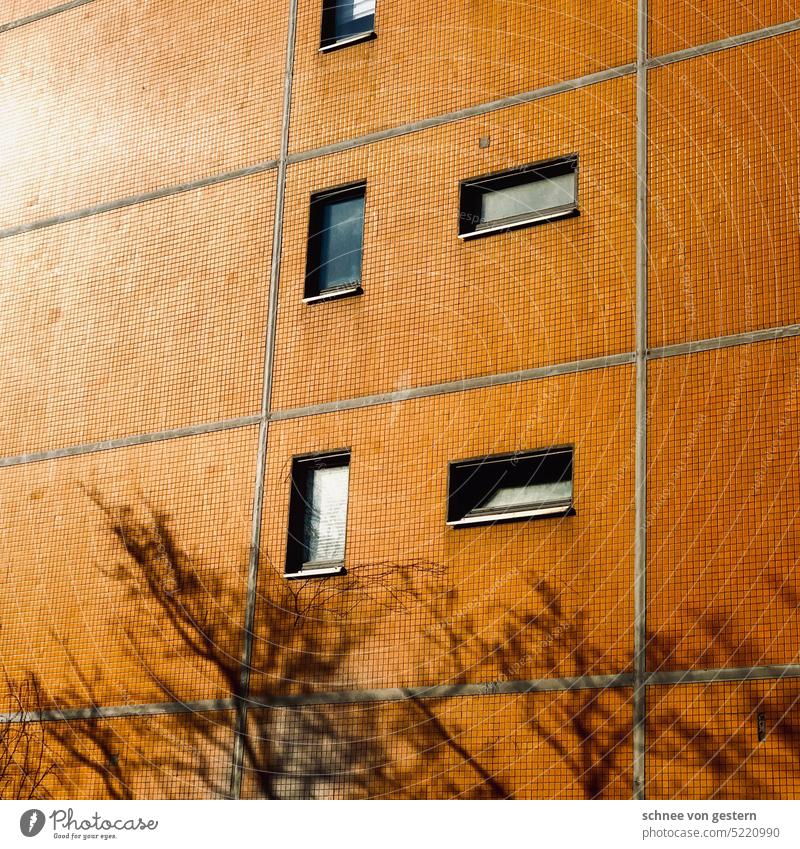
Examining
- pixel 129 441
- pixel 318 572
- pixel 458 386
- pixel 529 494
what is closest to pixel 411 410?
pixel 458 386

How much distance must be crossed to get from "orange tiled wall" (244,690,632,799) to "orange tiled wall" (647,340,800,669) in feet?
3.16

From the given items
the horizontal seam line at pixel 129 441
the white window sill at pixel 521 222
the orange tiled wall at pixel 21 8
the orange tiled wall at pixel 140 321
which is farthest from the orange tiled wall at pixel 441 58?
the orange tiled wall at pixel 21 8

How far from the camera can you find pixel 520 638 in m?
13.6

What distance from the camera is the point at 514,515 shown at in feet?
46.0

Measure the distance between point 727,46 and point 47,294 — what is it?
921 cm

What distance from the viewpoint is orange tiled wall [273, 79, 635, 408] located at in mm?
14469

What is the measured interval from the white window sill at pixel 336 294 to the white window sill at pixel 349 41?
324cm

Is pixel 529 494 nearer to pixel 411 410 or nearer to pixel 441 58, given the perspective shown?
pixel 411 410

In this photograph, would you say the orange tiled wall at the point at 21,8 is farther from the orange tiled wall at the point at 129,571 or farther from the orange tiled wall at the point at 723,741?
the orange tiled wall at the point at 723,741

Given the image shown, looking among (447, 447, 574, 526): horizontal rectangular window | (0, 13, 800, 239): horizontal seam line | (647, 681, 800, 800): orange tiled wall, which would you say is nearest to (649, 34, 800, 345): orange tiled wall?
(0, 13, 800, 239): horizontal seam line

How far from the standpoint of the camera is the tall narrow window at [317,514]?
1527cm

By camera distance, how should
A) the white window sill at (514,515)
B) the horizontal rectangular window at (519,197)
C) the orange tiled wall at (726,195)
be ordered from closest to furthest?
the orange tiled wall at (726,195) < the white window sill at (514,515) < the horizontal rectangular window at (519,197)

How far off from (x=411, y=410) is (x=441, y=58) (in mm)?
4357
